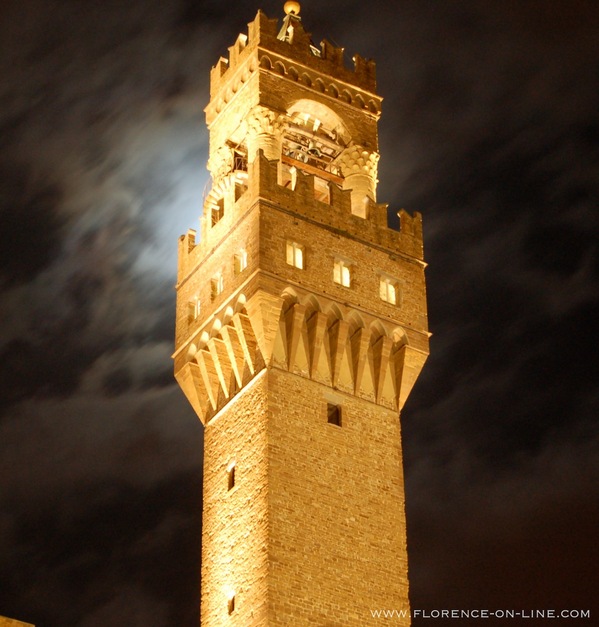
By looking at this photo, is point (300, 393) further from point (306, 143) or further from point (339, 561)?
point (306, 143)

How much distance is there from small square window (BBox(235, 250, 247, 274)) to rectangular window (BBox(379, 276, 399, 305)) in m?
4.19

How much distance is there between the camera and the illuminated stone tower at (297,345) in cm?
3559

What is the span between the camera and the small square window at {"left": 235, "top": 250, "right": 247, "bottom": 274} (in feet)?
130

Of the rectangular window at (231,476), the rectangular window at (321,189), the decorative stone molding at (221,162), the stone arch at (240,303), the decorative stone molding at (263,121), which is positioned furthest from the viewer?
the rectangular window at (321,189)

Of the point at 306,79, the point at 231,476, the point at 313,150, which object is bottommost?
the point at 231,476

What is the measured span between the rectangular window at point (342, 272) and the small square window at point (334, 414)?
379cm

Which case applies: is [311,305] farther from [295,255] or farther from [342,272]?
[342,272]

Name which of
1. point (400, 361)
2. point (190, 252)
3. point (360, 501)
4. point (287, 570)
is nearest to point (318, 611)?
point (287, 570)

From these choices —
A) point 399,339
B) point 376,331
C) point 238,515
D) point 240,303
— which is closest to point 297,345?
point 240,303

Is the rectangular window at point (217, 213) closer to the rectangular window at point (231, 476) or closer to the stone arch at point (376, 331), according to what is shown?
the stone arch at point (376, 331)

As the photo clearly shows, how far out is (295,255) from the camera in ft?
130

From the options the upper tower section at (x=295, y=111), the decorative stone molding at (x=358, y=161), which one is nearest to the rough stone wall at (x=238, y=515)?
the upper tower section at (x=295, y=111)

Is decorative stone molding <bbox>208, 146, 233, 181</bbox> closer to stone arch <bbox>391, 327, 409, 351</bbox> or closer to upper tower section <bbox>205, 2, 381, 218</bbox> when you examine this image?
upper tower section <bbox>205, 2, 381, 218</bbox>

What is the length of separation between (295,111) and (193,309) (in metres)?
7.71
